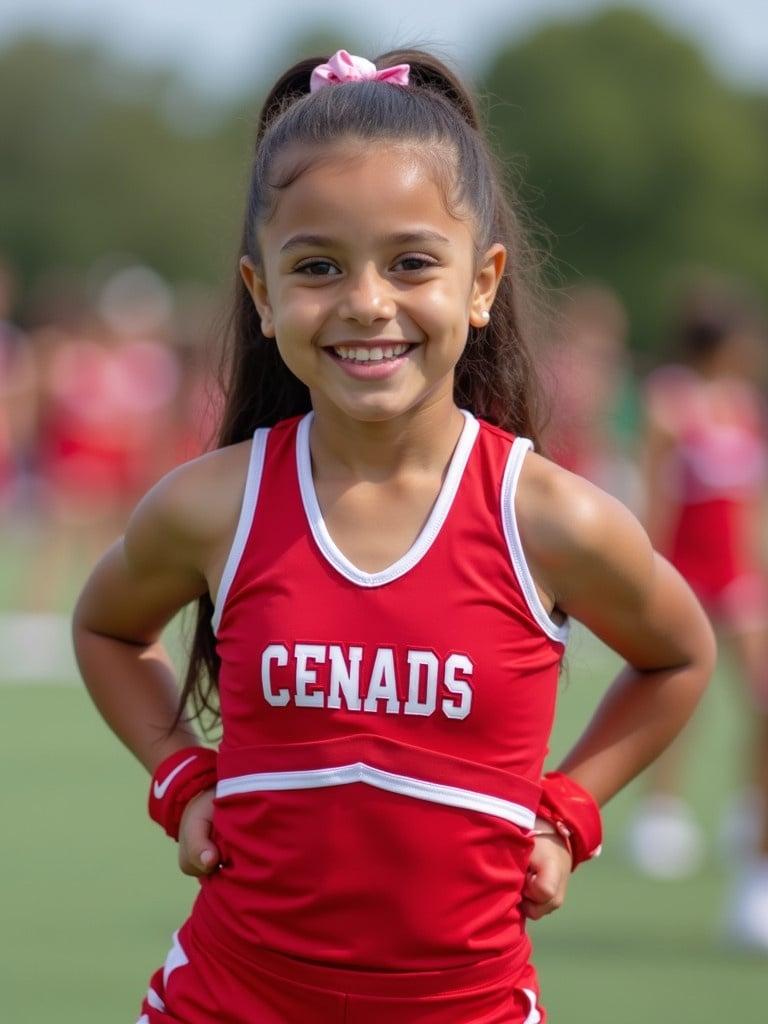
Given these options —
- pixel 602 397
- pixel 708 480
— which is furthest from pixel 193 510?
pixel 602 397

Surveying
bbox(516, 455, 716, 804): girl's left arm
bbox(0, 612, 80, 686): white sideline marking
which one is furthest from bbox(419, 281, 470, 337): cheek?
bbox(0, 612, 80, 686): white sideline marking

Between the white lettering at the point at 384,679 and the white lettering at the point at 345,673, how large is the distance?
0.07 feet

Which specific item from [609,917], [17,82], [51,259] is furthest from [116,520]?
[17,82]

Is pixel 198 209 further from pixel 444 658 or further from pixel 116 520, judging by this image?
pixel 444 658

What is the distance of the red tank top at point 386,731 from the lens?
8.82 feet

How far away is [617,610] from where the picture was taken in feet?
9.27

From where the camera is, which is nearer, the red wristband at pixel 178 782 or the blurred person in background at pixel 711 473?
the red wristband at pixel 178 782

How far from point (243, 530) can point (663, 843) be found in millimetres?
4146

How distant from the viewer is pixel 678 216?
59.4m

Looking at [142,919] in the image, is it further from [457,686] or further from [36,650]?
[36,650]

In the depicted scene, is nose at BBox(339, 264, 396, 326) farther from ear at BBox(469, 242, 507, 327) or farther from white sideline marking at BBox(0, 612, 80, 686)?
white sideline marking at BBox(0, 612, 80, 686)

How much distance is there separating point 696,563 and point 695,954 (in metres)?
2.25

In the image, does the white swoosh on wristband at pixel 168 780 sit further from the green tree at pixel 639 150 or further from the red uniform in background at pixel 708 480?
the green tree at pixel 639 150

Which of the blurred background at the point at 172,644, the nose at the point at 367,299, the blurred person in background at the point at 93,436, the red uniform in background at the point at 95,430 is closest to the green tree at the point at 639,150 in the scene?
the blurred background at the point at 172,644
